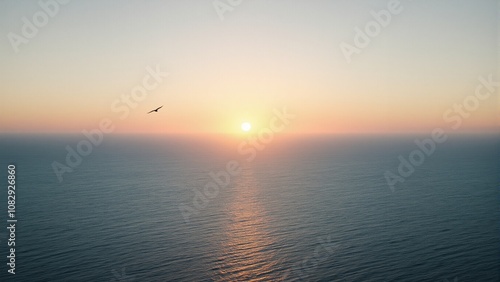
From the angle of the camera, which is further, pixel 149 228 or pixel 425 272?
pixel 149 228

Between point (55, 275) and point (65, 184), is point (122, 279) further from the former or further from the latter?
point (65, 184)

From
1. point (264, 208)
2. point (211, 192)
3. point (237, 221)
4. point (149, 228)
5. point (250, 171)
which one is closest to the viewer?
point (149, 228)

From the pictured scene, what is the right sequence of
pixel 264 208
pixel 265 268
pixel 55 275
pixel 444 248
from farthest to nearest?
pixel 264 208 < pixel 444 248 < pixel 265 268 < pixel 55 275

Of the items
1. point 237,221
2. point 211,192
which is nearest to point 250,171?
point 211,192

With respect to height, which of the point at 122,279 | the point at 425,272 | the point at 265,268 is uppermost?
the point at 122,279

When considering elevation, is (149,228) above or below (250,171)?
below

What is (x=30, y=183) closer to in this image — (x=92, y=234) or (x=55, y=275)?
(x=92, y=234)
